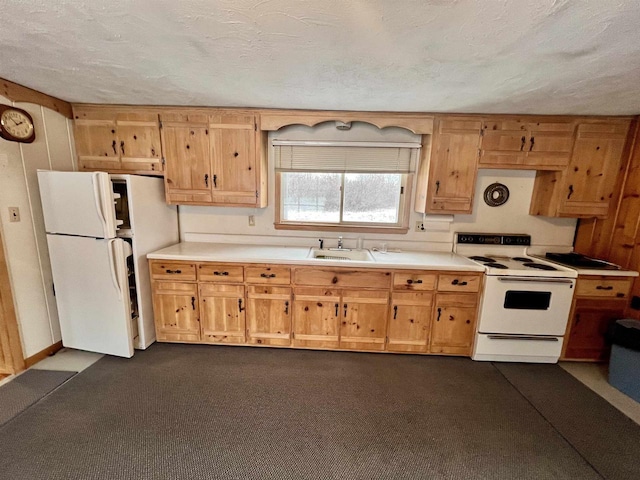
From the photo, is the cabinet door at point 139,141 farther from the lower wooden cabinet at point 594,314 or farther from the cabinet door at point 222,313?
the lower wooden cabinet at point 594,314

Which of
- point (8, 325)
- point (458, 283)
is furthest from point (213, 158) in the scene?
point (458, 283)

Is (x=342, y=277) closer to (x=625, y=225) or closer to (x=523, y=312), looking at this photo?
(x=523, y=312)

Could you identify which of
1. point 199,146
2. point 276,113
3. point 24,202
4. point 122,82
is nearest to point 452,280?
point 276,113

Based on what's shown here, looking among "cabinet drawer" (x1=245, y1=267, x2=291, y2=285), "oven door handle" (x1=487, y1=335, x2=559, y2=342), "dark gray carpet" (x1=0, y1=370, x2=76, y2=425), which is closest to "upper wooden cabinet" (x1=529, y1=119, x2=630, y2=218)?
"oven door handle" (x1=487, y1=335, x2=559, y2=342)

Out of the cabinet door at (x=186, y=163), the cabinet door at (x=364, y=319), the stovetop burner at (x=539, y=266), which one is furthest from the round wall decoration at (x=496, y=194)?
the cabinet door at (x=186, y=163)

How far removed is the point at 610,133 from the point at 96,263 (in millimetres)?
4782

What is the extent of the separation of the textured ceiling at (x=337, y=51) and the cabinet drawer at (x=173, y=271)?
1495mm

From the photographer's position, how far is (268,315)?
2635 mm

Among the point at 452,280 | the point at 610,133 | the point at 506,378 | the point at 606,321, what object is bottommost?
the point at 506,378

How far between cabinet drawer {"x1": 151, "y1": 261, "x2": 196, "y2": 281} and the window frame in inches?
39.2

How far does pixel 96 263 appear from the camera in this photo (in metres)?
2.31

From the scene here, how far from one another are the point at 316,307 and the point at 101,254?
193cm

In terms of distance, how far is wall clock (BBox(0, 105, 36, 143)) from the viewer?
2.05m

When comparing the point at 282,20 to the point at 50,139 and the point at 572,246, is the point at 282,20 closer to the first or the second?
the point at 50,139
